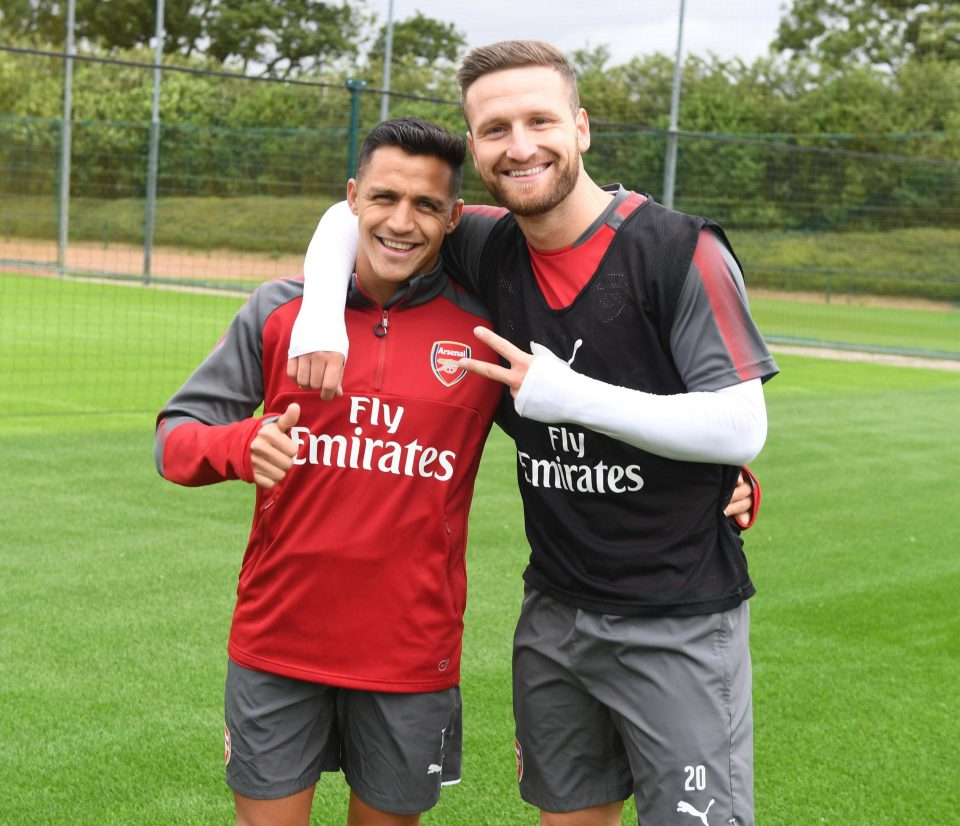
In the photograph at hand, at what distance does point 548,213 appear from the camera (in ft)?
8.61

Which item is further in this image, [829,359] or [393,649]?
[829,359]

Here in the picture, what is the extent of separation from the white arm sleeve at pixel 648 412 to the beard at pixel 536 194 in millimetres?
326

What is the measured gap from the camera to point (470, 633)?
209 inches

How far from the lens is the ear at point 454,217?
9.44ft

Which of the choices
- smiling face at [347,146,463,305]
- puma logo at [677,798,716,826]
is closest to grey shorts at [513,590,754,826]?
puma logo at [677,798,716,826]

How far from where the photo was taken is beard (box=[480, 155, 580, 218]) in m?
2.59

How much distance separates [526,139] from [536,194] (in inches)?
4.2

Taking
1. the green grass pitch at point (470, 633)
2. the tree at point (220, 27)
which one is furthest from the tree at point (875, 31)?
the green grass pitch at point (470, 633)

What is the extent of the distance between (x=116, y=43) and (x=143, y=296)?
104ft

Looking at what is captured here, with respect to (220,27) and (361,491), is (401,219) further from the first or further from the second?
(220,27)

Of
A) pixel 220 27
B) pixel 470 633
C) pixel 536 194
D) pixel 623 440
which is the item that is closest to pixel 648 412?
pixel 623 440

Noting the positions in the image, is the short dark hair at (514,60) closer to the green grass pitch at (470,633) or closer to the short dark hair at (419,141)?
the short dark hair at (419,141)

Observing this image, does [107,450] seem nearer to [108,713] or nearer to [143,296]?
[108,713]

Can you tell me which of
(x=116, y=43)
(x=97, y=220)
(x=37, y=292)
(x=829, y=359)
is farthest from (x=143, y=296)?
(x=116, y=43)
